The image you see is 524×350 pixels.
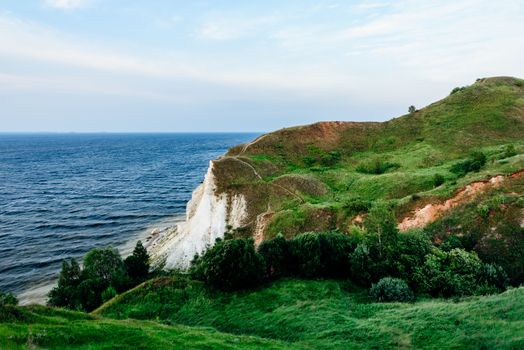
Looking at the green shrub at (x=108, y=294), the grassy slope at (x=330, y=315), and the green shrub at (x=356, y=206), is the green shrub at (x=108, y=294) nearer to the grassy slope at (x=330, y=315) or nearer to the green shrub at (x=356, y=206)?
the grassy slope at (x=330, y=315)

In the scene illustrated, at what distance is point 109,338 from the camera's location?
16.3 meters

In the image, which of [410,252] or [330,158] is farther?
[330,158]

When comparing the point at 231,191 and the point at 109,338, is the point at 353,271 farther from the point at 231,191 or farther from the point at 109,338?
the point at 231,191

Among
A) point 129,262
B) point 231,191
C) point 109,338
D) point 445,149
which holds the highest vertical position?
point 445,149

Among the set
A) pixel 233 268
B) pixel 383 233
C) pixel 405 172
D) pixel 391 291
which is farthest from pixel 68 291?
pixel 405 172

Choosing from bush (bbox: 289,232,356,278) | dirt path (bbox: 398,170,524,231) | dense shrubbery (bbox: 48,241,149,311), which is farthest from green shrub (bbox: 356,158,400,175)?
dense shrubbery (bbox: 48,241,149,311)

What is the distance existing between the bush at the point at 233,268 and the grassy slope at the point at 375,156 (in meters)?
12.6

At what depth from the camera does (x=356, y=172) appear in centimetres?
5869

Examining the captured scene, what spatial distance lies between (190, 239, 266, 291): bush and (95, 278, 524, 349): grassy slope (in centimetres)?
103

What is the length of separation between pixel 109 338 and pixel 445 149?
2440 inches

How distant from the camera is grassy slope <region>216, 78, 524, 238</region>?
138ft

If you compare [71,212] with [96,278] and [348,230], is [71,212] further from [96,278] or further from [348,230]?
[348,230]

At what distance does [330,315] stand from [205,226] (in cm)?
2794

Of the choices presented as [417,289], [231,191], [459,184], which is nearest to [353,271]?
[417,289]
